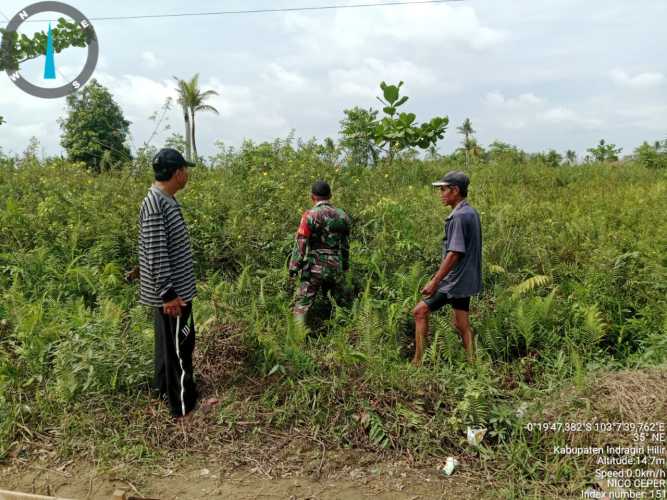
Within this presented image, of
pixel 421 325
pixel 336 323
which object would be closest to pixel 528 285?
pixel 421 325

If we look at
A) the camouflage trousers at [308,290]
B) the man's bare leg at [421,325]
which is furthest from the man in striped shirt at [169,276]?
the man's bare leg at [421,325]

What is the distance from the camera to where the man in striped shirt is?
3.47 m

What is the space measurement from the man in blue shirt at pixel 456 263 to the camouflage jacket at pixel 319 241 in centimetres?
115

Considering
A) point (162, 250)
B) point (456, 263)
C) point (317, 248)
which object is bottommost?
point (456, 263)

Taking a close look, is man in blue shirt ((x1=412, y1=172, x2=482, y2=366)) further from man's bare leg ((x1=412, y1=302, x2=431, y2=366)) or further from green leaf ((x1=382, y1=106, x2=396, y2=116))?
green leaf ((x1=382, y1=106, x2=396, y2=116))

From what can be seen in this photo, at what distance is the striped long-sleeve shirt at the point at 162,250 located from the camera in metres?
3.47

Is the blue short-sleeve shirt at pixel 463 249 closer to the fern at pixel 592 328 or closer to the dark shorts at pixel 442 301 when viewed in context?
the dark shorts at pixel 442 301

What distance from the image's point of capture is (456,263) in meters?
4.11

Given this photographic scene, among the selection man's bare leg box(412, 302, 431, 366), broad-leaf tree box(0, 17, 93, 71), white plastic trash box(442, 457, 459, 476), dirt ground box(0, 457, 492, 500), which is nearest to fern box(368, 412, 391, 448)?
dirt ground box(0, 457, 492, 500)

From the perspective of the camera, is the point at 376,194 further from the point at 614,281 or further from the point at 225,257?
the point at 614,281

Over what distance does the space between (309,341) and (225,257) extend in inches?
84.1

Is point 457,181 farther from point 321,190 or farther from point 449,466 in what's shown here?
point 449,466

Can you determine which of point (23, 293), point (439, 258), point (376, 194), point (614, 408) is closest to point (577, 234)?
point (439, 258)

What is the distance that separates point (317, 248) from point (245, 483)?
7.89ft
